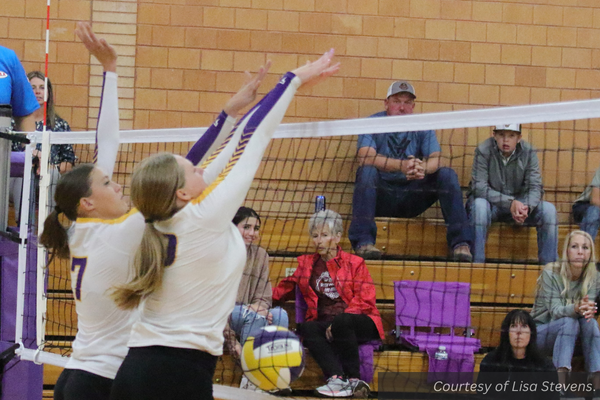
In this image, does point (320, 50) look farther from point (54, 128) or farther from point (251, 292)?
point (251, 292)

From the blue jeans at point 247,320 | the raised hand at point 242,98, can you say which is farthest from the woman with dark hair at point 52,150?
the raised hand at point 242,98

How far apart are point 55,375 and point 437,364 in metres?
2.95

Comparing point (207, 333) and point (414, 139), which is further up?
point (414, 139)

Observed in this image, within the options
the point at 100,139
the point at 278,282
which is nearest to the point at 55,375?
the point at 278,282

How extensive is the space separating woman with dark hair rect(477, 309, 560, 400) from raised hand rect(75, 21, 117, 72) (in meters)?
3.00

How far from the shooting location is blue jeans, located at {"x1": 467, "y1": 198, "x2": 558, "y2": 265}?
570cm

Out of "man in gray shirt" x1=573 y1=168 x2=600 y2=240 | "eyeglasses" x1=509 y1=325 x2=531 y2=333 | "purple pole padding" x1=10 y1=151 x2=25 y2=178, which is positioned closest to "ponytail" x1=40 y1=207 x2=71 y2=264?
"purple pole padding" x1=10 y1=151 x2=25 y2=178

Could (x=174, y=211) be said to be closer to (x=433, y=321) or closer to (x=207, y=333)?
(x=207, y=333)

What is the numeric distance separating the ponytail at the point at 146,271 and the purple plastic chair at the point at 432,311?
3.06 metres

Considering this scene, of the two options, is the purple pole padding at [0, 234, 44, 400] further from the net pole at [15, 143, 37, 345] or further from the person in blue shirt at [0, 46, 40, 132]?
the person in blue shirt at [0, 46, 40, 132]

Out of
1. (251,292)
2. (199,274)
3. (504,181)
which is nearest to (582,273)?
(504,181)

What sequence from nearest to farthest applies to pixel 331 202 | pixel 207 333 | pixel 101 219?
pixel 207 333, pixel 101 219, pixel 331 202

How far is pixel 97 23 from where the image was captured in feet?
22.9

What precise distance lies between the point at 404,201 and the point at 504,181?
0.84m
